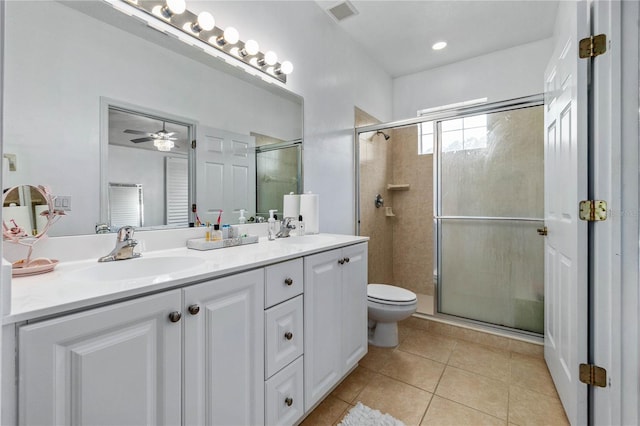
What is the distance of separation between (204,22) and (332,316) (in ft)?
5.29

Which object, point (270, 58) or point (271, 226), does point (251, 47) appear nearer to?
point (270, 58)

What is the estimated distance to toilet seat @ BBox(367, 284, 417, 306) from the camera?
6.68 feet

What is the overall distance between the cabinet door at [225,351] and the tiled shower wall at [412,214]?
2.43 meters

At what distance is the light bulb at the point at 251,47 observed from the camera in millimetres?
1640

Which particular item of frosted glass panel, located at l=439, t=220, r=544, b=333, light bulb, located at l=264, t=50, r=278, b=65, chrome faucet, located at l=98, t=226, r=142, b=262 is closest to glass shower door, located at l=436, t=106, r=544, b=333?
frosted glass panel, located at l=439, t=220, r=544, b=333

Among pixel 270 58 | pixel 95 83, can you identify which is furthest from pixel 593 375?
pixel 95 83

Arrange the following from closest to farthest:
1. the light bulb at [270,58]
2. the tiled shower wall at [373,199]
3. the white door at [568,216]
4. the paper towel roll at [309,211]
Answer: the white door at [568,216]
the light bulb at [270,58]
the paper towel roll at [309,211]
the tiled shower wall at [373,199]

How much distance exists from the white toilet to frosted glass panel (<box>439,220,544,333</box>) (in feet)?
1.89

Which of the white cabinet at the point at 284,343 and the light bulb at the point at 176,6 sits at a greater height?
the light bulb at the point at 176,6

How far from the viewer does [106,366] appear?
27.9 inches

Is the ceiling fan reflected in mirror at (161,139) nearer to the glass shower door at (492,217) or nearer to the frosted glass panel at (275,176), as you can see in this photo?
the frosted glass panel at (275,176)

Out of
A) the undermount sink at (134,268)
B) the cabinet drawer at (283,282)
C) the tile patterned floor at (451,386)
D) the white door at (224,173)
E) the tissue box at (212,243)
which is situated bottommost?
the tile patterned floor at (451,386)

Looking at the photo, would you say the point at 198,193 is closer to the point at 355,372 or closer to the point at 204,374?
the point at 204,374

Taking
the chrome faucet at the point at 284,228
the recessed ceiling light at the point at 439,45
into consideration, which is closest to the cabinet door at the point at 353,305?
the chrome faucet at the point at 284,228
